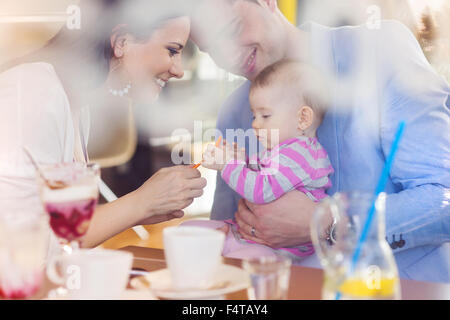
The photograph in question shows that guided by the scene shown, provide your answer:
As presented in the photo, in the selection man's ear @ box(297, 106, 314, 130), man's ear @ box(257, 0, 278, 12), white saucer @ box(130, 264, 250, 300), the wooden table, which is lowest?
the wooden table

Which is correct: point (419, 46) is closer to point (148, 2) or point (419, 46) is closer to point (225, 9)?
point (225, 9)

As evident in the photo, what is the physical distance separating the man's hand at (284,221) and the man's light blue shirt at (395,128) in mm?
209

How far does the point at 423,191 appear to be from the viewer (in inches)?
65.4

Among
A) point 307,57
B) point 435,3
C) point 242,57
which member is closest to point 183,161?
point 242,57

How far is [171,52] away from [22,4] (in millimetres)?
1105

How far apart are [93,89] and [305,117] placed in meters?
0.70

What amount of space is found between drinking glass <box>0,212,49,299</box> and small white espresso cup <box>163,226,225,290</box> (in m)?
0.22

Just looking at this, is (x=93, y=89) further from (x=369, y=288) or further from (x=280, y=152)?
(x=369, y=288)

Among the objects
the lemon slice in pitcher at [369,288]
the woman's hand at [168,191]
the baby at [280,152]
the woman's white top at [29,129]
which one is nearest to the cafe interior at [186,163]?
the lemon slice in pitcher at [369,288]

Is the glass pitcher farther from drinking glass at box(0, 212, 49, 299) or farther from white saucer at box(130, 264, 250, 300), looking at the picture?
drinking glass at box(0, 212, 49, 299)

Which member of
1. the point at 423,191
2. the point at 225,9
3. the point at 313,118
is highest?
the point at 225,9

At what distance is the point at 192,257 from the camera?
33.7 inches

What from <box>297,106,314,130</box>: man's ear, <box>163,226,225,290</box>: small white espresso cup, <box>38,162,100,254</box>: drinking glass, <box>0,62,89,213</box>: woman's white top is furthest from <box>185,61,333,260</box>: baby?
<box>163,226,225,290</box>: small white espresso cup

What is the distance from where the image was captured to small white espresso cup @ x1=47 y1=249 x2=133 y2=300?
820 millimetres
